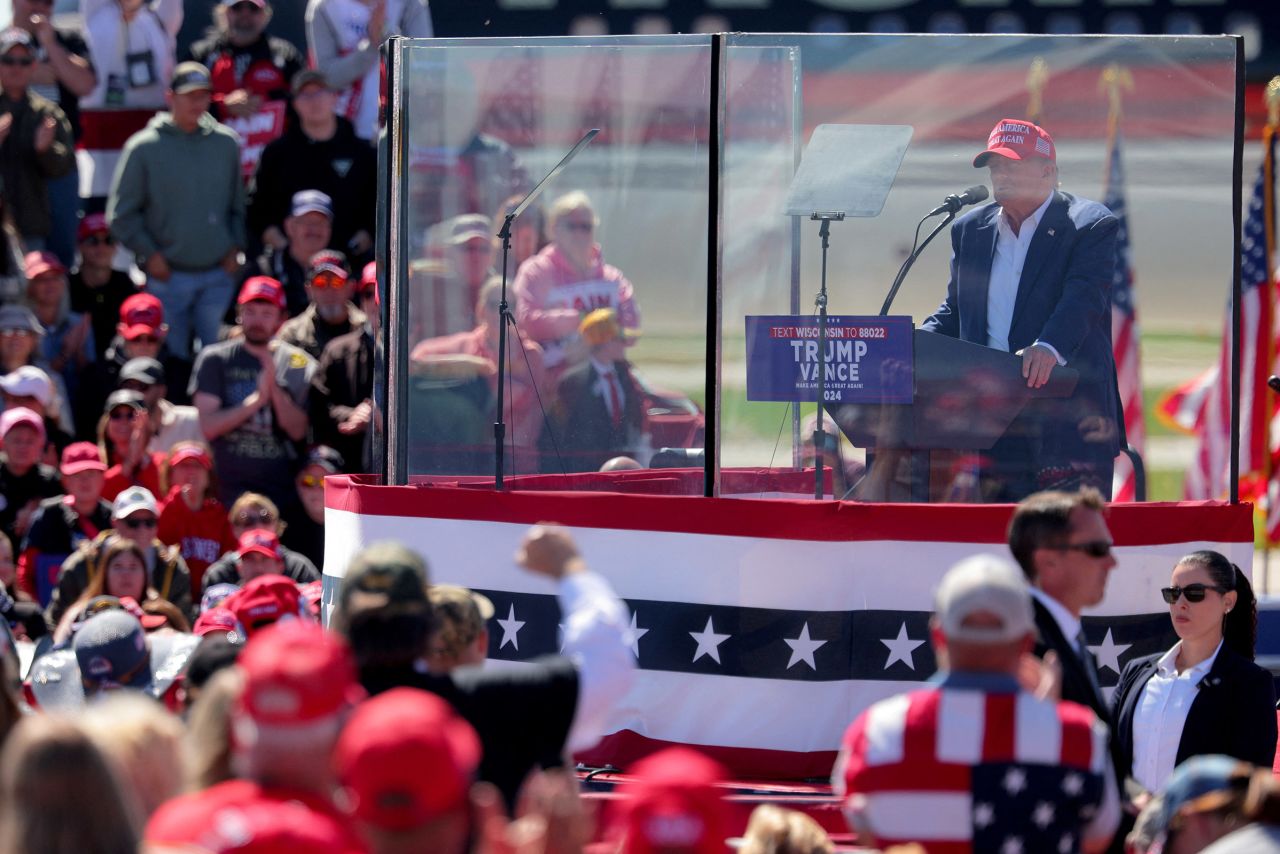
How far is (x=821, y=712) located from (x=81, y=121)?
845 cm

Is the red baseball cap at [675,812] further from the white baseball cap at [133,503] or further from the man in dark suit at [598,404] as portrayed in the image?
the white baseball cap at [133,503]

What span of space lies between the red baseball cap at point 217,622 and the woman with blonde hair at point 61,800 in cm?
339

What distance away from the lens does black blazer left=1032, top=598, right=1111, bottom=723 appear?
4277mm

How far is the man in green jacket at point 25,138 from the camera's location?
38.2 feet

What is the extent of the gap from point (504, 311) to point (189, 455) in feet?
9.98

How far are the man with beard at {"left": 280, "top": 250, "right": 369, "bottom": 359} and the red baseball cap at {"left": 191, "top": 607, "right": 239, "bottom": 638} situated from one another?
11.0 ft

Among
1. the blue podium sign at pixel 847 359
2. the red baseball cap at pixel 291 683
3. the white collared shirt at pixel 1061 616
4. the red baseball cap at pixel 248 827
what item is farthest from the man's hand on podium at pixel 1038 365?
the red baseball cap at pixel 248 827

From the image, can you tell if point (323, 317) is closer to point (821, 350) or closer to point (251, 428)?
point (251, 428)

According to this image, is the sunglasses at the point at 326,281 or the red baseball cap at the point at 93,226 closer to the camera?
the sunglasses at the point at 326,281

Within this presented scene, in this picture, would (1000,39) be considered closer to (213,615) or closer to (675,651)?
(675,651)

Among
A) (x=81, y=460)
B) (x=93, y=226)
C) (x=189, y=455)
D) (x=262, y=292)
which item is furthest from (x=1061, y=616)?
(x=93, y=226)

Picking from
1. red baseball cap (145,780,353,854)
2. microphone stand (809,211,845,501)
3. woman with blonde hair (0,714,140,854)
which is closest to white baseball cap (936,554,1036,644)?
red baseball cap (145,780,353,854)

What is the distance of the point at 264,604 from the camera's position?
6.08m

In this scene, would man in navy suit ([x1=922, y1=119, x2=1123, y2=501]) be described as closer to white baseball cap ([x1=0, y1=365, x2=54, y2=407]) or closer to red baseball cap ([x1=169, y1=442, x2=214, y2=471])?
red baseball cap ([x1=169, y1=442, x2=214, y2=471])
